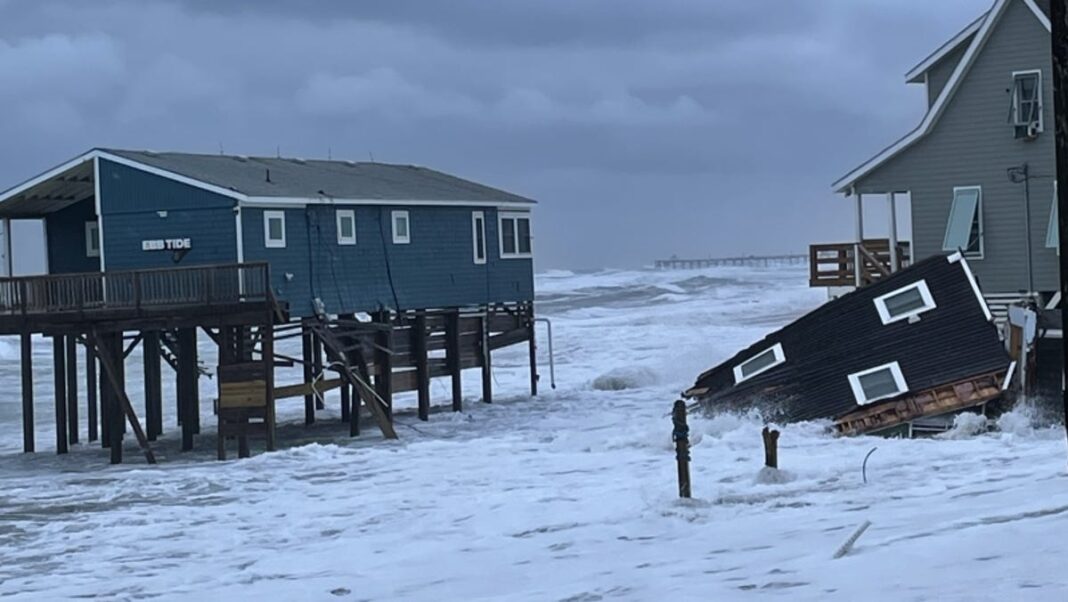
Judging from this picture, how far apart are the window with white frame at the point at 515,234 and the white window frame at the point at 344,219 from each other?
7444mm

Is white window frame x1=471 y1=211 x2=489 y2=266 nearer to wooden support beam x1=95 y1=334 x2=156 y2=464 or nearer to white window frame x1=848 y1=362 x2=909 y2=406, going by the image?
wooden support beam x1=95 y1=334 x2=156 y2=464

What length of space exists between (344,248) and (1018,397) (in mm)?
17033

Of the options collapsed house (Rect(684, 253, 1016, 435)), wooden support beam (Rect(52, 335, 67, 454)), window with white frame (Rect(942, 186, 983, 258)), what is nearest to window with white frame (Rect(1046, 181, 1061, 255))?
window with white frame (Rect(942, 186, 983, 258))

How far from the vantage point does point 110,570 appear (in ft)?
66.8

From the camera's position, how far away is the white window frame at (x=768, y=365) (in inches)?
1287

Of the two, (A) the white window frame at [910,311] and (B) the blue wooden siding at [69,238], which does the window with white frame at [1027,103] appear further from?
(B) the blue wooden siding at [69,238]

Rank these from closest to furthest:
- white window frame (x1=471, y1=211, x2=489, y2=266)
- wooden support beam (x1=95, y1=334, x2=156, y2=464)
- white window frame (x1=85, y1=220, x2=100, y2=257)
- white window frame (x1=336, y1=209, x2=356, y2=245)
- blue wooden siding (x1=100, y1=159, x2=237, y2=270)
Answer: wooden support beam (x1=95, y1=334, x2=156, y2=464)
blue wooden siding (x1=100, y1=159, x2=237, y2=270)
white window frame (x1=336, y1=209, x2=356, y2=245)
white window frame (x1=85, y1=220, x2=100, y2=257)
white window frame (x1=471, y1=211, x2=489, y2=266)

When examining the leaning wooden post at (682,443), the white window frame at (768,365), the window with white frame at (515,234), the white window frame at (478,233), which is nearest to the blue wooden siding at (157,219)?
the white window frame at (478,233)

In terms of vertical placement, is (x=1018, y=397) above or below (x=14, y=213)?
below

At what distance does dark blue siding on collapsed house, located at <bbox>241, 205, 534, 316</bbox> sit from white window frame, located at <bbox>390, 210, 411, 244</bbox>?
0.12 meters

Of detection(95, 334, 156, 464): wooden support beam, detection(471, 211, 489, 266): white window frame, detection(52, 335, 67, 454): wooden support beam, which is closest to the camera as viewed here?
detection(95, 334, 156, 464): wooden support beam

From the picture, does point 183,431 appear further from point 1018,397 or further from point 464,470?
point 1018,397

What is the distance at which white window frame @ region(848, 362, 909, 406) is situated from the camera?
1145 inches

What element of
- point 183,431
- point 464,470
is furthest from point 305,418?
point 464,470
